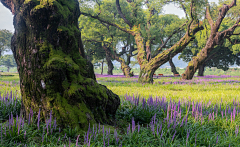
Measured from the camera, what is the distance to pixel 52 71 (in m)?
2.48

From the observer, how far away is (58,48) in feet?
9.59

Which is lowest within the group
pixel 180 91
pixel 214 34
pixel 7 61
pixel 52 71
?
pixel 180 91

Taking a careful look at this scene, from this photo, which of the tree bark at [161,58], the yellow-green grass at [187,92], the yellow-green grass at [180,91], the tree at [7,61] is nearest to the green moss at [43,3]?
the yellow-green grass at [180,91]

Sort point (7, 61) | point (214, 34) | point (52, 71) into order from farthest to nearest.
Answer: point (7, 61) < point (214, 34) < point (52, 71)

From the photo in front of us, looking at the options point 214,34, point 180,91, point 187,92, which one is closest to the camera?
point 187,92

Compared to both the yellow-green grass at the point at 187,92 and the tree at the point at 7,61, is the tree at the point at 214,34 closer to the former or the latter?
the yellow-green grass at the point at 187,92

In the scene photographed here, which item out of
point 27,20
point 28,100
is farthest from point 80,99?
point 27,20

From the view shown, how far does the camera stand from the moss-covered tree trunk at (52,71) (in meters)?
2.47

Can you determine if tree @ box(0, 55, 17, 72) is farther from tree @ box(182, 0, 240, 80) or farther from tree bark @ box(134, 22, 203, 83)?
tree @ box(182, 0, 240, 80)

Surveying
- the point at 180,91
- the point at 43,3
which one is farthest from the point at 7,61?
the point at 43,3

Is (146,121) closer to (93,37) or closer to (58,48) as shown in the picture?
(58,48)

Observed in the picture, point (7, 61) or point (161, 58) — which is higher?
point (7, 61)

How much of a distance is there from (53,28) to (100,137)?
6.97 ft

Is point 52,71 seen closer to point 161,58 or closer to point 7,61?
point 161,58
